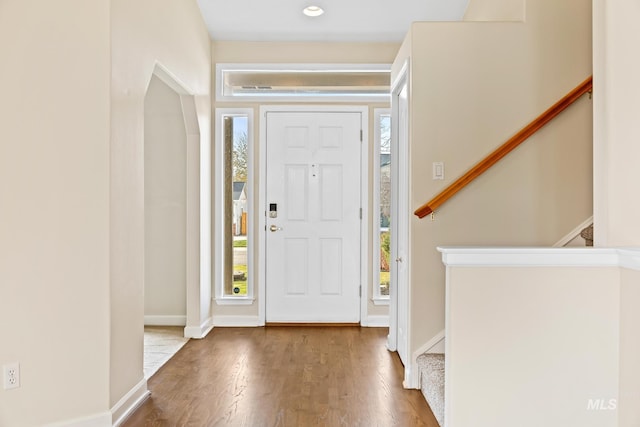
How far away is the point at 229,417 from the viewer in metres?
2.69

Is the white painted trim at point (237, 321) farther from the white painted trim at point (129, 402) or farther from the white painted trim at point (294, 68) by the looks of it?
the white painted trim at point (294, 68)

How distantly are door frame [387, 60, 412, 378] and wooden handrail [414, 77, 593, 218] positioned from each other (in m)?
0.31

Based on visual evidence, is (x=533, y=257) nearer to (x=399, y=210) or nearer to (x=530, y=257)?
(x=530, y=257)

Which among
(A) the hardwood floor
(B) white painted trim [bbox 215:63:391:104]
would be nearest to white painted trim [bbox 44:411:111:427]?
(A) the hardwood floor

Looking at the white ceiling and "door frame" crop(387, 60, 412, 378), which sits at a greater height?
the white ceiling

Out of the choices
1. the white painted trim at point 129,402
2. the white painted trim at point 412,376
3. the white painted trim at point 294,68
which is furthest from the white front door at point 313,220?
the white painted trim at point 129,402

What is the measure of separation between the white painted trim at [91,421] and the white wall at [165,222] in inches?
92.6

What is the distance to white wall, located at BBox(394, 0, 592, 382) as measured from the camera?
303 centimetres

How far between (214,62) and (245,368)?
2.75m

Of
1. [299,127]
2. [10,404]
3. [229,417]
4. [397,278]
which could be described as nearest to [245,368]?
[229,417]

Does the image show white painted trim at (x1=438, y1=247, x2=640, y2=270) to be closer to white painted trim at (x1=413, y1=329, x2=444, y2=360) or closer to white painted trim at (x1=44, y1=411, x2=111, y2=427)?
white painted trim at (x1=413, y1=329, x2=444, y2=360)

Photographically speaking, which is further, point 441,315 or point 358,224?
point 358,224

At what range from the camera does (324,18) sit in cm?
441

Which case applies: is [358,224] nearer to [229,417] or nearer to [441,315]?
[441,315]
